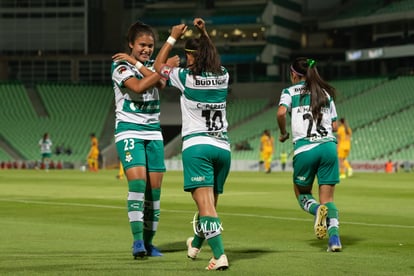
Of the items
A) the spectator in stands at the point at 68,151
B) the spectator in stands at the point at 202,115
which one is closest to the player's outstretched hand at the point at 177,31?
the spectator in stands at the point at 202,115

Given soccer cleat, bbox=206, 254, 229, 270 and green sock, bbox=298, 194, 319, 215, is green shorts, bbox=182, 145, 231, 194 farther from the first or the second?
green sock, bbox=298, 194, 319, 215

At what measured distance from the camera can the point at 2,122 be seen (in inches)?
2997

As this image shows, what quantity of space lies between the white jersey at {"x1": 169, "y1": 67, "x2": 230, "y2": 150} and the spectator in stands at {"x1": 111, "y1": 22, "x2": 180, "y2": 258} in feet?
2.70

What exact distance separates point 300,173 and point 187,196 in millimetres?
13583

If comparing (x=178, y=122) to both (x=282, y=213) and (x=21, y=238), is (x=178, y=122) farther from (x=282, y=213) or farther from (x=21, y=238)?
(x=21, y=238)

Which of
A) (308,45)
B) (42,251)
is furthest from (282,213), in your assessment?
(308,45)

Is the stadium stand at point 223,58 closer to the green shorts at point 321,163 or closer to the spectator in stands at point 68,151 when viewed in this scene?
the spectator in stands at point 68,151

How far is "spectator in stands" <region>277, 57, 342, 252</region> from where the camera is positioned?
13695 mm

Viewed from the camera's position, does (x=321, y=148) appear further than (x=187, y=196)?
No

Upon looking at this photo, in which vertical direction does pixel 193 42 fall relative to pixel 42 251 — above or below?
above

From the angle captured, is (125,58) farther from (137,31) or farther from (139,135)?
(139,135)

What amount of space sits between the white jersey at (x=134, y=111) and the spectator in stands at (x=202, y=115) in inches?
41.8

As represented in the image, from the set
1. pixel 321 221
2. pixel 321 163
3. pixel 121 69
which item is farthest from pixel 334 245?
pixel 121 69

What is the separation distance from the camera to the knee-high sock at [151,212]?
12773 millimetres
